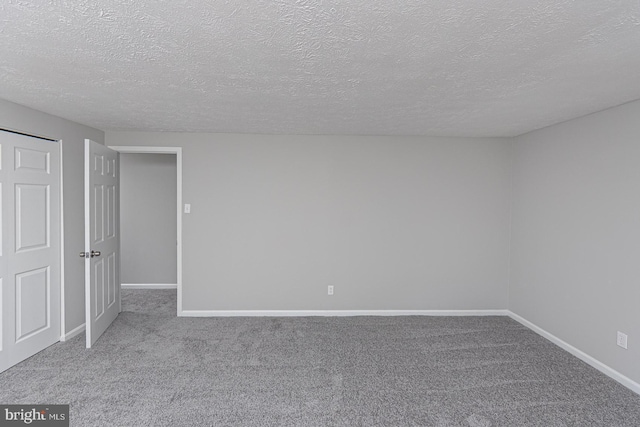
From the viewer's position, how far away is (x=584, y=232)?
3205 mm

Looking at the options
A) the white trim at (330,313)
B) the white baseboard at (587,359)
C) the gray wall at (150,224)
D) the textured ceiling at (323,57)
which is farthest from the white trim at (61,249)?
the white baseboard at (587,359)

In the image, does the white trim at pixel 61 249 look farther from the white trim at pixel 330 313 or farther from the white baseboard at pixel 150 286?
the white baseboard at pixel 150 286

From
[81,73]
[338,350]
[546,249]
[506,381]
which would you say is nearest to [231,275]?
[338,350]

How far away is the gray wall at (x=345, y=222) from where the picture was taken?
4.27m

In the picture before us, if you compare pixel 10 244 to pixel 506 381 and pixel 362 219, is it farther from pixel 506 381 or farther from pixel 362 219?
pixel 506 381

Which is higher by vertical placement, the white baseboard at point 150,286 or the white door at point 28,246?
the white door at point 28,246

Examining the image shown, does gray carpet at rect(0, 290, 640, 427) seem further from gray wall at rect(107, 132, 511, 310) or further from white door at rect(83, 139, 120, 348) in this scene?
gray wall at rect(107, 132, 511, 310)

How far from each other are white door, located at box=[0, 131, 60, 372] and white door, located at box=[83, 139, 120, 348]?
33 cm

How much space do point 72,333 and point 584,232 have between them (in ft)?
16.9

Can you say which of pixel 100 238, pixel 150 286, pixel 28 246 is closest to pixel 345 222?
pixel 100 238

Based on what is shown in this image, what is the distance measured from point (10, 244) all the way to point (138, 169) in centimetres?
276

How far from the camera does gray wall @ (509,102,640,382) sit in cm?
277

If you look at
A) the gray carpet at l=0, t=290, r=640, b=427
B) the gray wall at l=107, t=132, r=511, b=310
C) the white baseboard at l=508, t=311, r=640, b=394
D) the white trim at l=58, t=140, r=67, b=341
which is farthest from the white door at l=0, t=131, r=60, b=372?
the white baseboard at l=508, t=311, r=640, b=394

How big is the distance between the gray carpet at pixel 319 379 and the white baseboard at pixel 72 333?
0.39 ft
